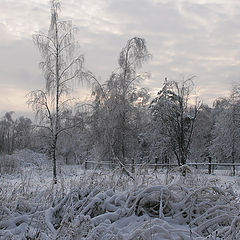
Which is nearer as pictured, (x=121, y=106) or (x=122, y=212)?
(x=122, y=212)

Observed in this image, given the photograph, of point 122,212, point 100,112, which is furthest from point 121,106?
point 122,212

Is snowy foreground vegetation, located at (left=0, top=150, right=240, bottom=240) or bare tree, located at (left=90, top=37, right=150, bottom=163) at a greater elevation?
bare tree, located at (left=90, top=37, right=150, bottom=163)

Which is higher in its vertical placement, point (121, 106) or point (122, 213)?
point (121, 106)

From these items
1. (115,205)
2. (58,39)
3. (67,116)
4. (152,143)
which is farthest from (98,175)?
(152,143)

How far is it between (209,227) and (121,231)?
45.1 inches

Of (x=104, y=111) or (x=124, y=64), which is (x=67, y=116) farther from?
(x=124, y=64)

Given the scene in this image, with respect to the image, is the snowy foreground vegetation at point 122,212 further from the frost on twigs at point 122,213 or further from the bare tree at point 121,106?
the bare tree at point 121,106

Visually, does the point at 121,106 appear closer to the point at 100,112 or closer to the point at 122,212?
the point at 100,112

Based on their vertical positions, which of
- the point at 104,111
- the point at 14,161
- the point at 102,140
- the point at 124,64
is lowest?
the point at 14,161

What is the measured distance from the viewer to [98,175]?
6344mm

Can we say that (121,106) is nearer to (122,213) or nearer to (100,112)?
(100,112)

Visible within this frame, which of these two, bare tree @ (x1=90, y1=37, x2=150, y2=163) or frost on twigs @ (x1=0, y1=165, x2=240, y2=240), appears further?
bare tree @ (x1=90, y1=37, x2=150, y2=163)

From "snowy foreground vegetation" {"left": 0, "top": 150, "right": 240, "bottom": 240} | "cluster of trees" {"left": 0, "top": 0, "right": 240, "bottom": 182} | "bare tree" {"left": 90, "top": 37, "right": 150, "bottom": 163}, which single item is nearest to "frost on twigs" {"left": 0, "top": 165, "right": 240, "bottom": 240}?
"snowy foreground vegetation" {"left": 0, "top": 150, "right": 240, "bottom": 240}

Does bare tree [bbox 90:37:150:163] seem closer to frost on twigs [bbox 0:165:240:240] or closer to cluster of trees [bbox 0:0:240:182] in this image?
cluster of trees [bbox 0:0:240:182]
